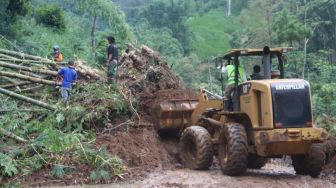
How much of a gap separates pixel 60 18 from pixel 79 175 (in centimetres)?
1750

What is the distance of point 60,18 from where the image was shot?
90.4 feet

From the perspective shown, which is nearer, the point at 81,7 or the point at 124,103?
the point at 124,103

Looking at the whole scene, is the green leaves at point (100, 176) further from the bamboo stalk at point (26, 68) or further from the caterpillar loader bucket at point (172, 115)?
the bamboo stalk at point (26, 68)

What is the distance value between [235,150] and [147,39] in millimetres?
31390

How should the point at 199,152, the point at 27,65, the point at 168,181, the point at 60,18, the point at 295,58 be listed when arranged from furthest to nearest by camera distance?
the point at 295,58 → the point at 60,18 → the point at 27,65 → the point at 199,152 → the point at 168,181

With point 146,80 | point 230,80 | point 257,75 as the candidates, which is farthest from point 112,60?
point 257,75

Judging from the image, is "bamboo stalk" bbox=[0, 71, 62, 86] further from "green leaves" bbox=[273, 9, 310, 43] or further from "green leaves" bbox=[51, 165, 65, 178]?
"green leaves" bbox=[273, 9, 310, 43]

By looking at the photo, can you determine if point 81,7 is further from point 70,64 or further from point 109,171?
point 109,171

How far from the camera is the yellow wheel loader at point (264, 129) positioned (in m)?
10.5

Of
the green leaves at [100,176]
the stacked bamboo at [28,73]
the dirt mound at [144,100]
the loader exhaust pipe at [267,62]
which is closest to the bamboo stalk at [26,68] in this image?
the stacked bamboo at [28,73]

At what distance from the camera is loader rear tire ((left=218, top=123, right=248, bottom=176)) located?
35.2ft

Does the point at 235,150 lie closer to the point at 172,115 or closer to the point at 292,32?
the point at 172,115

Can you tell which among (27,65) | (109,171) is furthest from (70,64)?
(109,171)

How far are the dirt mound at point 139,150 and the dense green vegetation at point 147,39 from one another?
1.67ft
